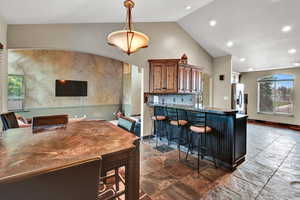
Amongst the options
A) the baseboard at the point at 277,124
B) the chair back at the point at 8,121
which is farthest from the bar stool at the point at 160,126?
the baseboard at the point at 277,124

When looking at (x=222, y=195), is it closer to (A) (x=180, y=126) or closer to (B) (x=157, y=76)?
(A) (x=180, y=126)

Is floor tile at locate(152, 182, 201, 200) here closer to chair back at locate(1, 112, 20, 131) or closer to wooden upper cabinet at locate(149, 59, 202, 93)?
chair back at locate(1, 112, 20, 131)

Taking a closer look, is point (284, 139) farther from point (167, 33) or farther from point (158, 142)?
point (167, 33)

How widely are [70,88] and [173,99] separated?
5.16m

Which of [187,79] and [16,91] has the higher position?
[187,79]

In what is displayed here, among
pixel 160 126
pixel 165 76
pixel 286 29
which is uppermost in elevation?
pixel 286 29

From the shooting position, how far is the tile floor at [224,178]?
2.08 meters

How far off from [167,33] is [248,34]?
2568 millimetres

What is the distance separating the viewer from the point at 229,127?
109 inches

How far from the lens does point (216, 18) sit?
4.50 m

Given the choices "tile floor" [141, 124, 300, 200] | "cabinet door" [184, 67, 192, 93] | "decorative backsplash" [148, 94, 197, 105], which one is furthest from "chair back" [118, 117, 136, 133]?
"cabinet door" [184, 67, 192, 93]

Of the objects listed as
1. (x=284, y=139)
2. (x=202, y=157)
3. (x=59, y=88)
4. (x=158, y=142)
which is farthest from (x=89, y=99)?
(x=284, y=139)

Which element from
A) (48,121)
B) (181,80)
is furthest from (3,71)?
(181,80)

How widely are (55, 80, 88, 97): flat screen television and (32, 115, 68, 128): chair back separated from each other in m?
5.69
